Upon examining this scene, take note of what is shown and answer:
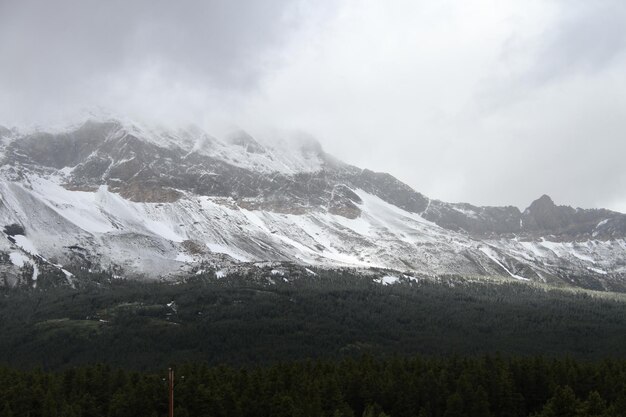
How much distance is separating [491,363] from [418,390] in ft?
75.3

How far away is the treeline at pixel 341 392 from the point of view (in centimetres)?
9269

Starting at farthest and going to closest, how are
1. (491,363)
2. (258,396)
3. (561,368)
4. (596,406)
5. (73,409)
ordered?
1. (491,363)
2. (561,368)
3. (258,396)
4. (73,409)
5. (596,406)

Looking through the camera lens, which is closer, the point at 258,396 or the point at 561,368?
the point at 258,396

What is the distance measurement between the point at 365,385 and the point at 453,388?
14.5m

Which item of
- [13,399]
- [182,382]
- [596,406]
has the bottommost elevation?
[13,399]

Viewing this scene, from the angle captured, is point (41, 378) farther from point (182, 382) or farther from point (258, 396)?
point (258, 396)

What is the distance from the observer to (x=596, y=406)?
8606 cm

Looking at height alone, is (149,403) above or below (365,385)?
below

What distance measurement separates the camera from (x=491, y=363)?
121 m

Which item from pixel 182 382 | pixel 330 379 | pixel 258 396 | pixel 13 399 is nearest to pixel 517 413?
pixel 330 379

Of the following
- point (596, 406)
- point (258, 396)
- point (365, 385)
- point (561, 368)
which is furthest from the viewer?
point (561, 368)

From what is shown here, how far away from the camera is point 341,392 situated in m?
104

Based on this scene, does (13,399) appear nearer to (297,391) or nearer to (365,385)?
(297,391)

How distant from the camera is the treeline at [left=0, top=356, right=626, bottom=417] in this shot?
92.7 meters
